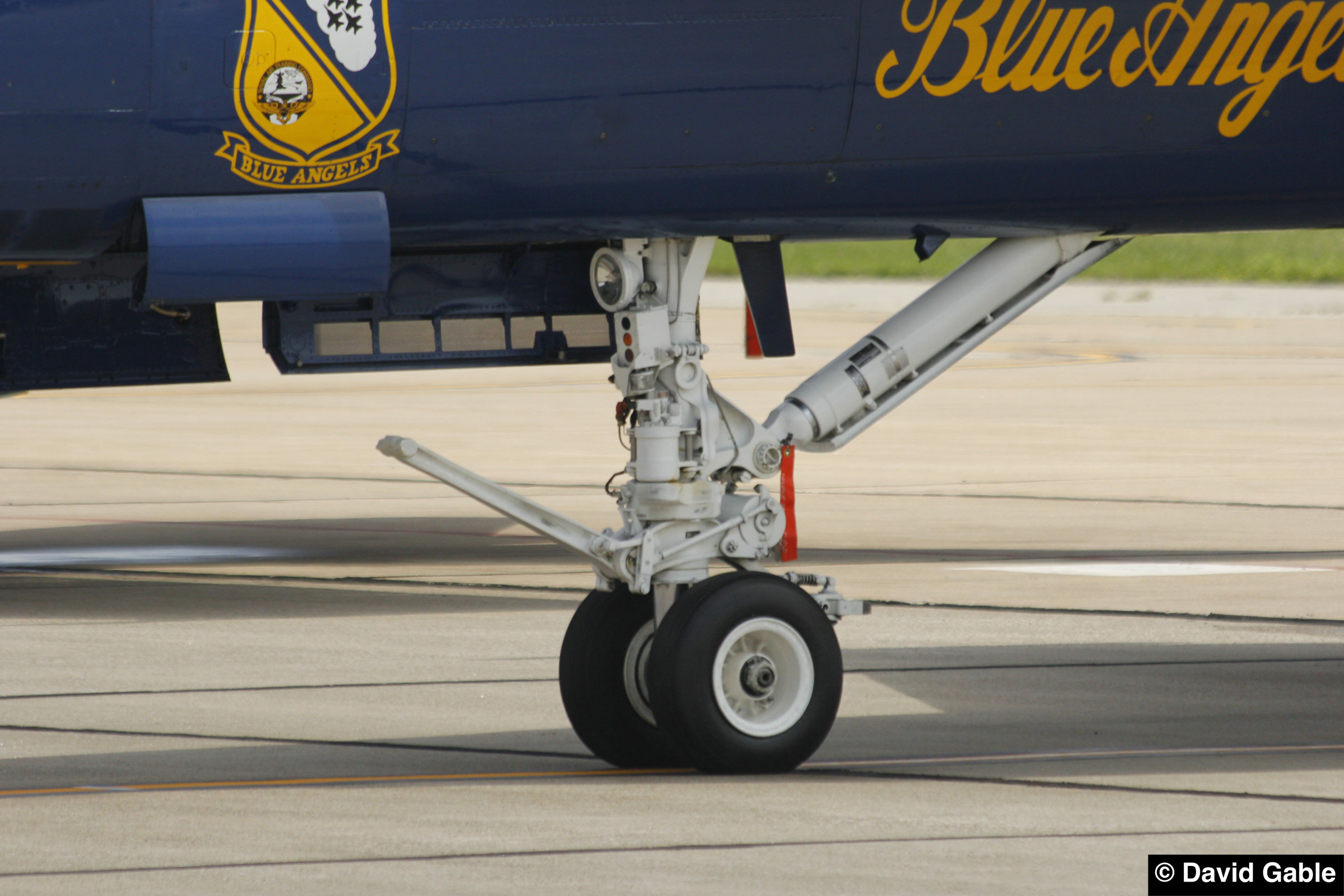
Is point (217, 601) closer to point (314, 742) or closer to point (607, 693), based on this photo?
point (314, 742)

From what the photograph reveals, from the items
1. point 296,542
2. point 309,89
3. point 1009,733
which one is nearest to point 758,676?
point 1009,733

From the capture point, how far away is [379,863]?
7.27m

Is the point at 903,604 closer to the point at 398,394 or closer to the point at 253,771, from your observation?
the point at 253,771

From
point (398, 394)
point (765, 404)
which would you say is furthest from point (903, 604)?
point (398, 394)

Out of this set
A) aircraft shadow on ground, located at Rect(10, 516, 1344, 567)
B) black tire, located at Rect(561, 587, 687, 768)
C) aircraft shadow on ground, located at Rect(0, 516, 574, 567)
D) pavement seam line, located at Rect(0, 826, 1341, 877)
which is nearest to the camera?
pavement seam line, located at Rect(0, 826, 1341, 877)

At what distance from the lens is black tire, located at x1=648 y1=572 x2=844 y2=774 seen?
328 inches

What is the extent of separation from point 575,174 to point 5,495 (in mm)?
12409

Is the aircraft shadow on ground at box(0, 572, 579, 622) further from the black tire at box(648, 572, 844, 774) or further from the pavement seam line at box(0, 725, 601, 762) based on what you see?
the black tire at box(648, 572, 844, 774)

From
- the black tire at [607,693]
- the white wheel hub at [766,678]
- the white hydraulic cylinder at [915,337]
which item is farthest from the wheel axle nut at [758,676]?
the white hydraulic cylinder at [915,337]
